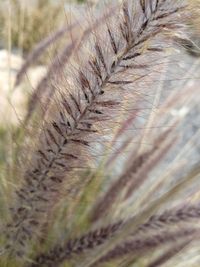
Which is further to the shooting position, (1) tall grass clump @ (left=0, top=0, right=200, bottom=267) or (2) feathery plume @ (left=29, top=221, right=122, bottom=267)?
(2) feathery plume @ (left=29, top=221, right=122, bottom=267)

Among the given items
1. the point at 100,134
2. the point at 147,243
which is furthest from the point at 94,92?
the point at 147,243

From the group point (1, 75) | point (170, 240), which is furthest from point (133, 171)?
point (1, 75)

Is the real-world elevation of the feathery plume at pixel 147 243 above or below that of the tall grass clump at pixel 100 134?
below

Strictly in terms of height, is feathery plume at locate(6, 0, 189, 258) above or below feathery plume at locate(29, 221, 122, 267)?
above

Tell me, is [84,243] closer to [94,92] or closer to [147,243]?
[147,243]

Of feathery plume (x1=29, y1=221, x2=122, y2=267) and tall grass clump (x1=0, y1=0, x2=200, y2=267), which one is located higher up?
tall grass clump (x1=0, y1=0, x2=200, y2=267)

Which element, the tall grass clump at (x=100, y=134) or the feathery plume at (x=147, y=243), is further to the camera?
A: the feathery plume at (x=147, y=243)

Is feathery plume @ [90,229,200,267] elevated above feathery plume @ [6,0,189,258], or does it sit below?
below

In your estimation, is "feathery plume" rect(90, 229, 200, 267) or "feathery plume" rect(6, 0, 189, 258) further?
"feathery plume" rect(90, 229, 200, 267)

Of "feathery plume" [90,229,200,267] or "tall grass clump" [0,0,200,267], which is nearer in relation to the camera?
"tall grass clump" [0,0,200,267]

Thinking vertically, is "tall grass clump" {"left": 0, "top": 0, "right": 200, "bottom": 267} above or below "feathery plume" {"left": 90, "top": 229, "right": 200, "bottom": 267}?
above

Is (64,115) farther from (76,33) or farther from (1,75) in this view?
(1,75)
